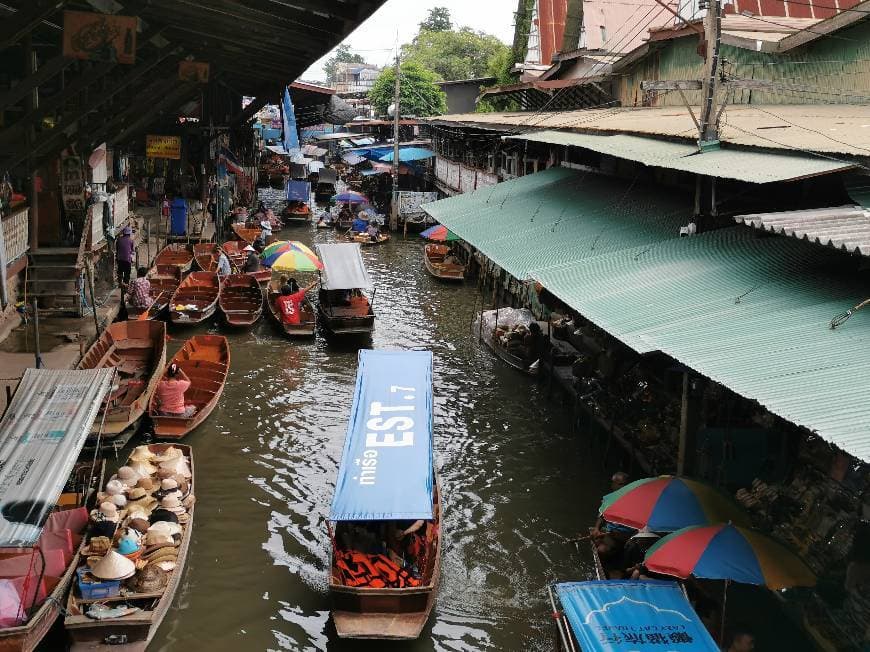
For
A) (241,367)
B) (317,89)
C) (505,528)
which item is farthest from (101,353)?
(317,89)

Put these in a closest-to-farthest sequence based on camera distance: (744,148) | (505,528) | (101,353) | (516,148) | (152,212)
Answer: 1. (744,148)
2. (505,528)
3. (101,353)
4. (516,148)
5. (152,212)

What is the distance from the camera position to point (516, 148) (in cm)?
2609

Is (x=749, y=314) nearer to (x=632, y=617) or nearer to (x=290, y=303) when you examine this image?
(x=632, y=617)

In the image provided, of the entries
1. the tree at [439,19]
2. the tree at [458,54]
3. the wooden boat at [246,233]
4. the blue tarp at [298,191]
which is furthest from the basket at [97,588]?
the tree at [439,19]

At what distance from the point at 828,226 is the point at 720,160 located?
2839 millimetres

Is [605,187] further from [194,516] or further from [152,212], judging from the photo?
[152,212]

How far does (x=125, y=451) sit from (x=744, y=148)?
449 inches

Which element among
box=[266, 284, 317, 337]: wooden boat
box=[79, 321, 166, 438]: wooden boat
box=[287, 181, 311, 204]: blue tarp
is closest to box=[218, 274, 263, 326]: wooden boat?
box=[266, 284, 317, 337]: wooden boat

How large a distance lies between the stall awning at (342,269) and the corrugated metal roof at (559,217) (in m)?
2.61

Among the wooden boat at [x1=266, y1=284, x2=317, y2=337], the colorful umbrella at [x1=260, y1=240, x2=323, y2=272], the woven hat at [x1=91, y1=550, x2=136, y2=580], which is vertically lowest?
the woven hat at [x1=91, y1=550, x2=136, y2=580]

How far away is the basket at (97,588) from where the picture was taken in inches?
354

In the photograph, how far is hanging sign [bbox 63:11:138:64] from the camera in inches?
471

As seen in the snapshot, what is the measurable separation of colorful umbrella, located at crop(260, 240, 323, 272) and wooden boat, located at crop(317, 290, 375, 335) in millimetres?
→ 868

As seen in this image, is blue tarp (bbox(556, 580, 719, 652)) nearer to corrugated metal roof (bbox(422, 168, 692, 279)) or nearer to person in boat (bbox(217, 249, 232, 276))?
corrugated metal roof (bbox(422, 168, 692, 279))
